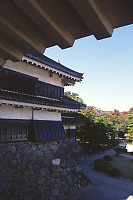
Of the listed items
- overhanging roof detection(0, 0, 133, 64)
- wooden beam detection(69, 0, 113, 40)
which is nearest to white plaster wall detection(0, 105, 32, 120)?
overhanging roof detection(0, 0, 133, 64)

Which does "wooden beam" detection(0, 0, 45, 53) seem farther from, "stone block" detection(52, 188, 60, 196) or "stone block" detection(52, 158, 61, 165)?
"stone block" detection(52, 188, 60, 196)

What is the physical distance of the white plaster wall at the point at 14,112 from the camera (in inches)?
313

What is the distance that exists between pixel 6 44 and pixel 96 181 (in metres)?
13.4

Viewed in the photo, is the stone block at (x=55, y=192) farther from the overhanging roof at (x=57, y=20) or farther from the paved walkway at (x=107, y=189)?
the overhanging roof at (x=57, y=20)

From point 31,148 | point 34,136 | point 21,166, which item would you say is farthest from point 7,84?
point 21,166

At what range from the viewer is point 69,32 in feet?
6.36

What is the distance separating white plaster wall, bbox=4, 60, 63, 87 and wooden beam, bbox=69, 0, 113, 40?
7.97m

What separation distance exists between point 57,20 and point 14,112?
24.8 ft

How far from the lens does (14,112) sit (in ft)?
27.7

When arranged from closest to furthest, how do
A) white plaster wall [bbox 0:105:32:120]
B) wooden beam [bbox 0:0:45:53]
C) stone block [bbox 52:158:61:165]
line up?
wooden beam [bbox 0:0:45:53] < white plaster wall [bbox 0:105:32:120] < stone block [bbox 52:158:61:165]

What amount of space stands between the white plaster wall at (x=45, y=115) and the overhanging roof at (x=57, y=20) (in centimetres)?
766

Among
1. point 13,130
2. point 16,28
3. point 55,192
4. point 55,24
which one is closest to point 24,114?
point 13,130

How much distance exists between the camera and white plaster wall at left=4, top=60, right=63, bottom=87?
8.90 m

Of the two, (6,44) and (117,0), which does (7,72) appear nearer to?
(6,44)
